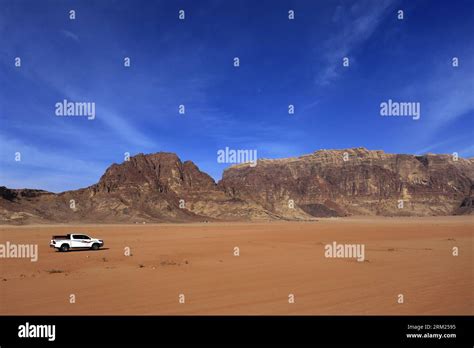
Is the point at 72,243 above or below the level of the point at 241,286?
above

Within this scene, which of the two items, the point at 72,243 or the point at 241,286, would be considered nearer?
the point at 241,286

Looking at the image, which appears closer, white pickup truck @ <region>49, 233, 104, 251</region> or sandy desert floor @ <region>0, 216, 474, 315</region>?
sandy desert floor @ <region>0, 216, 474, 315</region>

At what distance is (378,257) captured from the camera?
69.0 ft

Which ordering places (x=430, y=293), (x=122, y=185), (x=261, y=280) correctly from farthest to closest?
(x=122, y=185) → (x=261, y=280) → (x=430, y=293)

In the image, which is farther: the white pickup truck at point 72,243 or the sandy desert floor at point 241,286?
the white pickup truck at point 72,243

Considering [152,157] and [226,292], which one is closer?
[226,292]

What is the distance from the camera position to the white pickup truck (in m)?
26.7

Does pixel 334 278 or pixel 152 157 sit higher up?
pixel 152 157

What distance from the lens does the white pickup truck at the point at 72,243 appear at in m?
26.7

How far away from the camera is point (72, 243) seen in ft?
89.9

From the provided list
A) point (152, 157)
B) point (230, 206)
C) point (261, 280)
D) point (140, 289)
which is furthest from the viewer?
point (152, 157)
